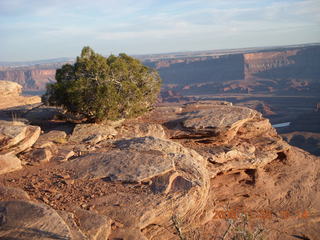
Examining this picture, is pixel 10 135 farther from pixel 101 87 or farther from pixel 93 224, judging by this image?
pixel 93 224

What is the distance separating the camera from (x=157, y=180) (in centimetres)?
880

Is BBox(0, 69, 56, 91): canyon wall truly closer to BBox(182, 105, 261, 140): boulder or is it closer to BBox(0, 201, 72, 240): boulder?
BBox(182, 105, 261, 140): boulder

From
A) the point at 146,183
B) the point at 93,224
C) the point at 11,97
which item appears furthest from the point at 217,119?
the point at 11,97

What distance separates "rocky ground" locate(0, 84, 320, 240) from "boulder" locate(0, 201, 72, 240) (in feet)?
0.06

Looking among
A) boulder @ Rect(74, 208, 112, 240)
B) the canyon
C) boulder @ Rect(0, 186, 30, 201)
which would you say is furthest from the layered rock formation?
the canyon

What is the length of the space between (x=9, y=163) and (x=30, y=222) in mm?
3679

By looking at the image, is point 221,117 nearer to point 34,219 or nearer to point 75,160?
point 75,160

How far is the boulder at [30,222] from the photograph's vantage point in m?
5.81

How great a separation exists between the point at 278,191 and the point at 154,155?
26.2 feet

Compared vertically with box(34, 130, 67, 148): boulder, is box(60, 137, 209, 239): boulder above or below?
below

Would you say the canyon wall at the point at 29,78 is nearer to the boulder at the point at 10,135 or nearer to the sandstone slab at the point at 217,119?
the sandstone slab at the point at 217,119

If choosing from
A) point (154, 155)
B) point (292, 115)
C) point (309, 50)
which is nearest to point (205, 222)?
point (154, 155)

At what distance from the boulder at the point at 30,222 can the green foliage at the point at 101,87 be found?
7.05 meters

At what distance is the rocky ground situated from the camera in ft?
22.7
